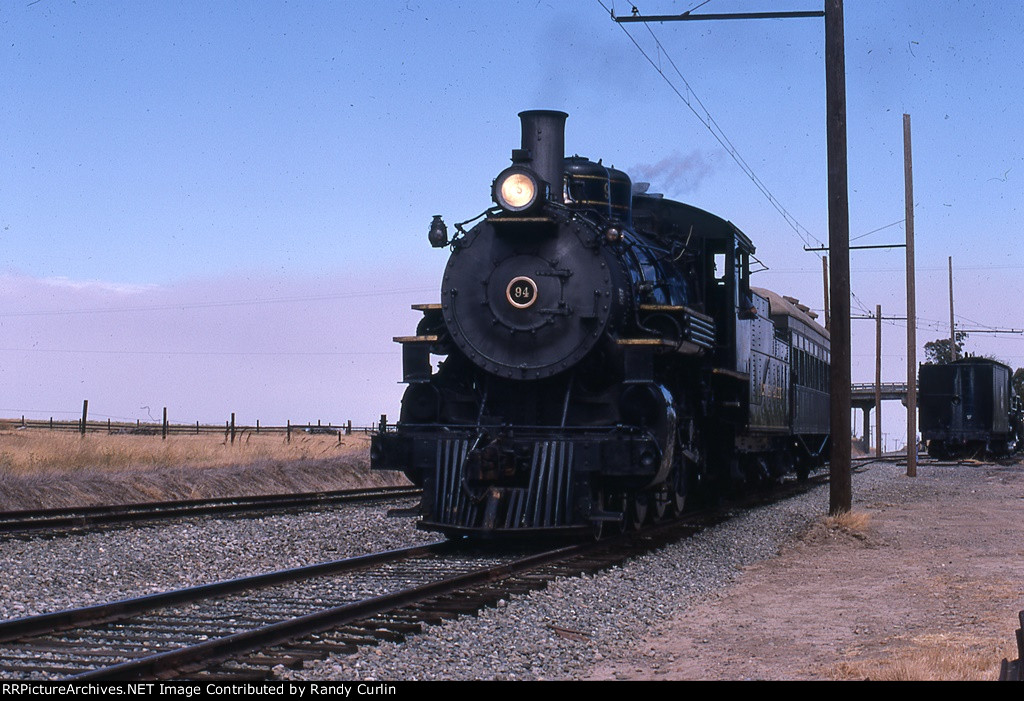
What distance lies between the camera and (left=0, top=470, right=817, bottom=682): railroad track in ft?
18.6

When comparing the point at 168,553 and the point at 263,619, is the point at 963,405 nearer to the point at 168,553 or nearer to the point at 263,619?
the point at 168,553

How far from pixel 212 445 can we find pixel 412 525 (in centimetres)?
1760

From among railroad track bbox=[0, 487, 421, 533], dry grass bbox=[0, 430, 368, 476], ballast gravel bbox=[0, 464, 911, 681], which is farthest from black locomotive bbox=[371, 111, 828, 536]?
dry grass bbox=[0, 430, 368, 476]

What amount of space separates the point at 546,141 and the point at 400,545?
435 centimetres

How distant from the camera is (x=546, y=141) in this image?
40.9 ft

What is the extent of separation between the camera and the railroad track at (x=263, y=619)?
5.66 metres

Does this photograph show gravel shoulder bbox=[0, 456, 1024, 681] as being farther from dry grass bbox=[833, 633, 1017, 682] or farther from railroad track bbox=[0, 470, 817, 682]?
railroad track bbox=[0, 470, 817, 682]

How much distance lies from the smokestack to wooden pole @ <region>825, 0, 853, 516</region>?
4.34 metres

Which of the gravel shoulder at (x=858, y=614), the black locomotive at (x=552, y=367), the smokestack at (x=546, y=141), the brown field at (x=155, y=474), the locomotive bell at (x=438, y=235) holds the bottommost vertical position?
the gravel shoulder at (x=858, y=614)

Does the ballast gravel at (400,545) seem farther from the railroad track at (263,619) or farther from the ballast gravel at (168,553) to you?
the railroad track at (263,619)

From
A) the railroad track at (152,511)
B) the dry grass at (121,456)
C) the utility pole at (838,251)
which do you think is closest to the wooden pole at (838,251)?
the utility pole at (838,251)

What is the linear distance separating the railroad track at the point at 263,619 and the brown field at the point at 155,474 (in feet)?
26.6

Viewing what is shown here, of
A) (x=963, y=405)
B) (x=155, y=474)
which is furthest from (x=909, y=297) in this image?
(x=155, y=474)
